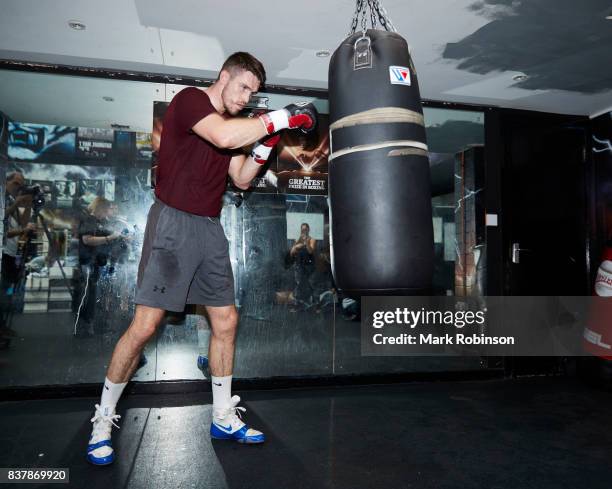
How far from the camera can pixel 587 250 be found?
365cm

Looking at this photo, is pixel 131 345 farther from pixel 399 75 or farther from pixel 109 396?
pixel 399 75

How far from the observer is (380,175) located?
1.40 metres

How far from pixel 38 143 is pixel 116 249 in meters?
0.81

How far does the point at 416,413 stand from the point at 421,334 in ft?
3.42

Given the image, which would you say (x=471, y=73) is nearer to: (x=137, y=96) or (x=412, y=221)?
(x=412, y=221)

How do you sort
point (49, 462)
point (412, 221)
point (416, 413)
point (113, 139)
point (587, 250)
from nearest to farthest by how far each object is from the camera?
1. point (412, 221)
2. point (49, 462)
3. point (416, 413)
4. point (113, 139)
5. point (587, 250)

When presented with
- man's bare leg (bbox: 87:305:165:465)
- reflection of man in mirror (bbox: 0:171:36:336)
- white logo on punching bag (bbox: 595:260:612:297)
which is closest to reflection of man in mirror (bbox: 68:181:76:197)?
reflection of man in mirror (bbox: 0:171:36:336)

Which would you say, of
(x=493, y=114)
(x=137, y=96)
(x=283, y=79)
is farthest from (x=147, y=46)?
(x=493, y=114)

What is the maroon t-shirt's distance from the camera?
1.84 m

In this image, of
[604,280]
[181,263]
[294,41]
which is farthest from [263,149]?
[604,280]

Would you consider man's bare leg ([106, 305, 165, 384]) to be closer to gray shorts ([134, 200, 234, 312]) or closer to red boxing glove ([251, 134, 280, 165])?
gray shorts ([134, 200, 234, 312])

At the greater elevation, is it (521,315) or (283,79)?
(283,79)

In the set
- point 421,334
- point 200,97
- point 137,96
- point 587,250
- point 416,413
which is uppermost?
point 137,96

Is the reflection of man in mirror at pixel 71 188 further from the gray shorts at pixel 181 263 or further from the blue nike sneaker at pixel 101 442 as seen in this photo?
the blue nike sneaker at pixel 101 442
